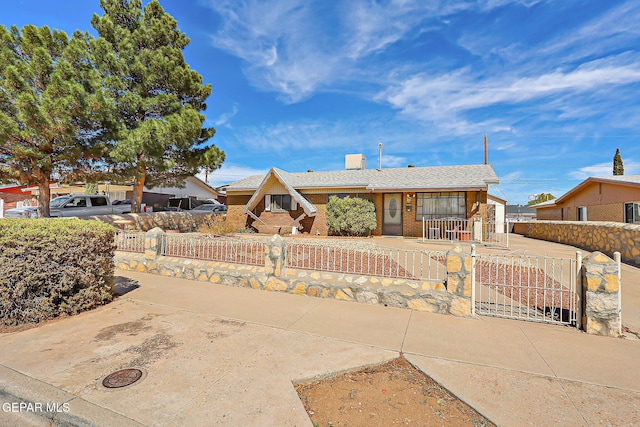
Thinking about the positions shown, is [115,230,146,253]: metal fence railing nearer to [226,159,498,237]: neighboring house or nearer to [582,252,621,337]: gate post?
[226,159,498,237]: neighboring house

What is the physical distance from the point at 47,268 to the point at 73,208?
48.1ft

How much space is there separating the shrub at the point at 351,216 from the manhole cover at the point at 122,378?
12264 millimetres

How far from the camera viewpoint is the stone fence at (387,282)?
4.39 metres

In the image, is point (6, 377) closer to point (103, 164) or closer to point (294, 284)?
point (294, 284)

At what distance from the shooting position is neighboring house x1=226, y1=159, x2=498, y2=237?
15.1 metres

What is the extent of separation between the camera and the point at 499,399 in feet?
9.42

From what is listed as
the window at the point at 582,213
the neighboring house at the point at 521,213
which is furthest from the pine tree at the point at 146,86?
the neighboring house at the point at 521,213

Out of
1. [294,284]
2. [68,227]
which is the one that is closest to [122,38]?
[68,227]

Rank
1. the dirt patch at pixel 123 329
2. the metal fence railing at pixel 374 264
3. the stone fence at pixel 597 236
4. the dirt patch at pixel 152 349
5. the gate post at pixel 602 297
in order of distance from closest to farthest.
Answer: the dirt patch at pixel 152 349
the dirt patch at pixel 123 329
the gate post at pixel 602 297
the metal fence railing at pixel 374 264
the stone fence at pixel 597 236

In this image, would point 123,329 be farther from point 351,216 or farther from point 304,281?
point 351,216

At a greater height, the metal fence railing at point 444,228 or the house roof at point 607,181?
the house roof at point 607,181

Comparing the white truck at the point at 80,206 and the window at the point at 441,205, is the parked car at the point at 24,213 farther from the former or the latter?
the window at the point at 441,205

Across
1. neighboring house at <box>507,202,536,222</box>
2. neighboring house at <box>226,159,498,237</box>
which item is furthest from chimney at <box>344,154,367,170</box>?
neighboring house at <box>507,202,536,222</box>

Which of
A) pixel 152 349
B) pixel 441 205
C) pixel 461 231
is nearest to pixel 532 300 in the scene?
pixel 152 349
